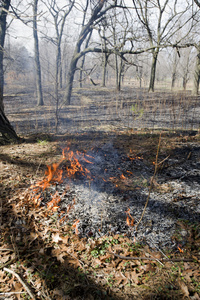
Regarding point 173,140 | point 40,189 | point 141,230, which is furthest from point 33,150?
point 173,140

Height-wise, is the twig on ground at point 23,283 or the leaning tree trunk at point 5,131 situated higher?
the leaning tree trunk at point 5,131

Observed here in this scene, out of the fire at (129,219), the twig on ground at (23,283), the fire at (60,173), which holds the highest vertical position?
the fire at (60,173)

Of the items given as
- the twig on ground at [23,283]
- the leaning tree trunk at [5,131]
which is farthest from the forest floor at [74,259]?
the leaning tree trunk at [5,131]

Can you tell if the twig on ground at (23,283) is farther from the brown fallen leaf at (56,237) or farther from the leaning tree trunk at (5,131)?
the leaning tree trunk at (5,131)

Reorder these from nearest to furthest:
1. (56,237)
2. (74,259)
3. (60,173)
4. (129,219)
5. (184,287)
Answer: (184,287) → (74,259) → (56,237) → (129,219) → (60,173)

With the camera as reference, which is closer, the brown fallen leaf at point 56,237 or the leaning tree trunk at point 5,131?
the brown fallen leaf at point 56,237

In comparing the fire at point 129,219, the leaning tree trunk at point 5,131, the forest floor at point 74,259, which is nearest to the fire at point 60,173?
the forest floor at point 74,259

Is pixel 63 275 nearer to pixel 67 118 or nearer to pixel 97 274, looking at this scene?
pixel 97 274

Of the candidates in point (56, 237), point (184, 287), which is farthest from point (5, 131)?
point (184, 287)

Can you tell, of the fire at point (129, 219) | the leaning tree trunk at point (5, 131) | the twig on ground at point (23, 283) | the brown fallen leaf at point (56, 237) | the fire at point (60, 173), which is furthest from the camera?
the leaning tree trunk at point (5, 131)

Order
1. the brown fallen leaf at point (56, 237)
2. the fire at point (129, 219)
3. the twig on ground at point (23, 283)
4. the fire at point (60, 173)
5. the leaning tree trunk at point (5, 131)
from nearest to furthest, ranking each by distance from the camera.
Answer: the twig on ground at point (23, 283)
the brown fallen leaf at point (56, 237)
the fire at point (129, 219)
the fire at point (60, 173)
the leaning tree trunk at point (5, 131)

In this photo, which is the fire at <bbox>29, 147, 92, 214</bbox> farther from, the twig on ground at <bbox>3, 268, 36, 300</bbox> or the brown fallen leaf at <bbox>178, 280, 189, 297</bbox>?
the brown fallen leaf at <bbox>178, 280, 189, 297</bbox>

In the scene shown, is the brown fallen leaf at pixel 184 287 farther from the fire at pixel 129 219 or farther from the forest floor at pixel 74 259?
the fire at pixel 129 219

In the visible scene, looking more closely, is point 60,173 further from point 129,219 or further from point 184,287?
point 184,287
